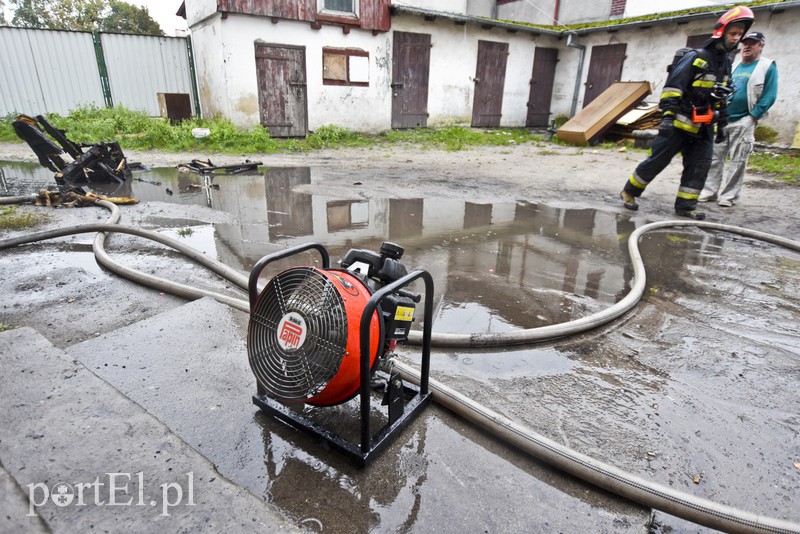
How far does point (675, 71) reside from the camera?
17.4 feet

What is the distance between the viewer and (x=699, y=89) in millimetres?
5109

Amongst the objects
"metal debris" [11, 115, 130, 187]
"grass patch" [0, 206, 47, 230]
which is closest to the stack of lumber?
"metal debris" [11, 115, 130, 187]

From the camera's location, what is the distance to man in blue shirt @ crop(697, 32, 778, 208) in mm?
5762

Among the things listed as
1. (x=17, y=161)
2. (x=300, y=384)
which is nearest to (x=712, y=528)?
(x=300, y=384)

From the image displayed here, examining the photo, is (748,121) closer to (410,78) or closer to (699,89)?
(699,89)

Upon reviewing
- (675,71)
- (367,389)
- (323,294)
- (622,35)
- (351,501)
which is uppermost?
(622,35)

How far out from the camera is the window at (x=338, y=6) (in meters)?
12.5

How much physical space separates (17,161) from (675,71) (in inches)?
479

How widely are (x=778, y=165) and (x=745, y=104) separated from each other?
4699mm

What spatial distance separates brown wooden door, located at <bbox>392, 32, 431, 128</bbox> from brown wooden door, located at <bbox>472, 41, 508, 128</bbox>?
7.14 feet

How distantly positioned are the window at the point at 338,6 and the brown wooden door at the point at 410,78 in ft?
5.32

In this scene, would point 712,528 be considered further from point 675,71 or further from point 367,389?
point 675,71

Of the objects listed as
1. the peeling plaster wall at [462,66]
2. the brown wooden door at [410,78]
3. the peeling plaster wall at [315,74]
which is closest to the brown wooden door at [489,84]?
the peeling plaster wall at [462,66]

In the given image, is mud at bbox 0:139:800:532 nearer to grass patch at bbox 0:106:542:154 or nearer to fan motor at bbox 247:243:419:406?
fan motor at bbox 247:243:419:406
